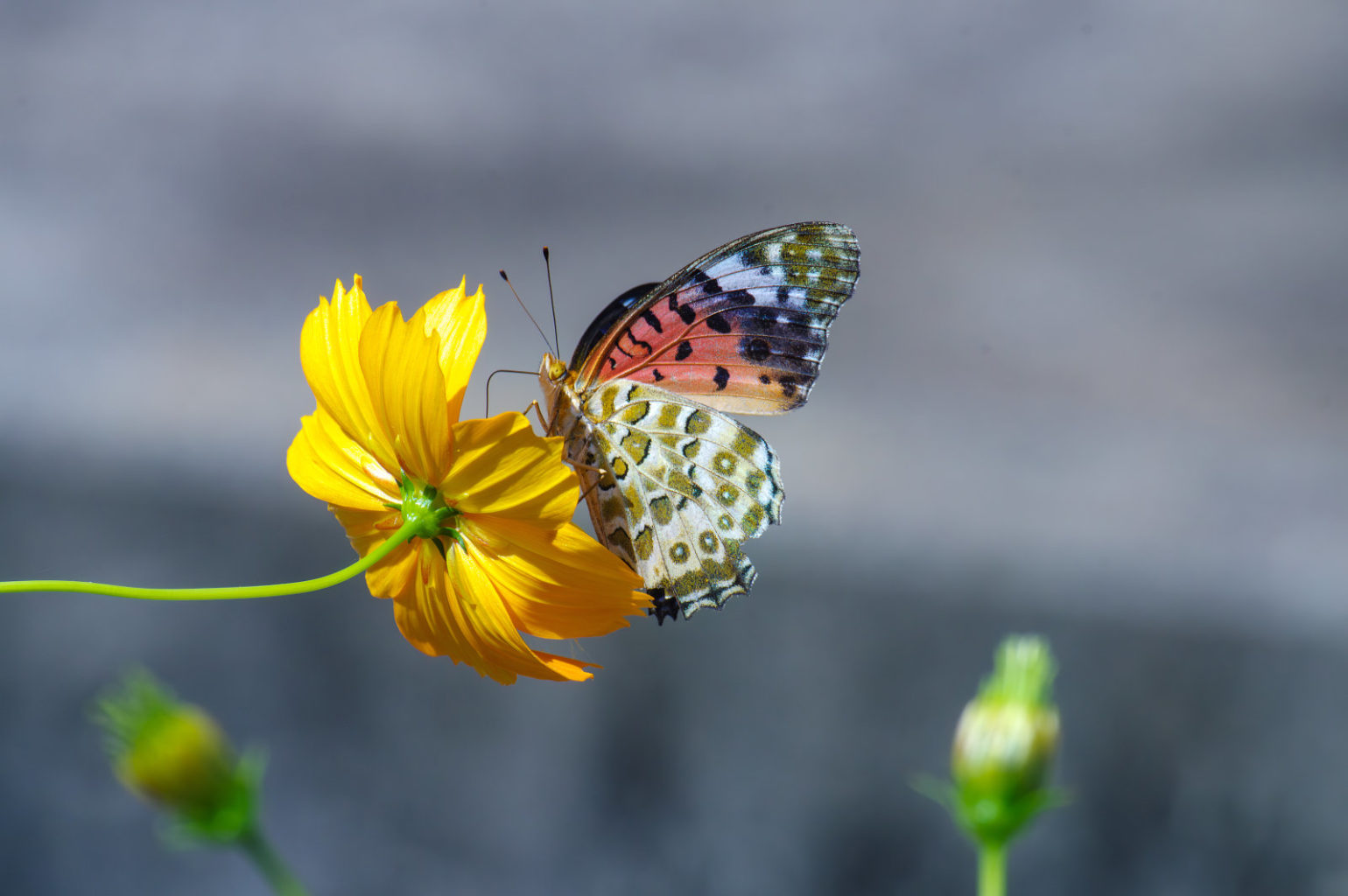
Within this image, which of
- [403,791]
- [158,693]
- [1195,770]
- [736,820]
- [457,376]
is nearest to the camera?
[457,376]

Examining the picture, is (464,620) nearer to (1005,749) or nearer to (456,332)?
(456,332)

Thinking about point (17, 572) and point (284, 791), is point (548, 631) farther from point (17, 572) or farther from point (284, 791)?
point (17, 572)

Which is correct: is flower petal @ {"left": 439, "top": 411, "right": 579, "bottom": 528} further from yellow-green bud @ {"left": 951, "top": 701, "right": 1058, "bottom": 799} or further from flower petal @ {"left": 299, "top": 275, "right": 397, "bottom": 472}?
yellow-green bud @ {"left": 951, "top": 701, "right": 1058, "bottom": 799}

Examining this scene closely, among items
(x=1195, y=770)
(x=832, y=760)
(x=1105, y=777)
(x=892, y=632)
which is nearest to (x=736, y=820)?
(x=832, y=760)

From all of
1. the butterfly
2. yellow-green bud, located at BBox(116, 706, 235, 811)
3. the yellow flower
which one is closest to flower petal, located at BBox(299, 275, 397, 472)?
the yellow flower

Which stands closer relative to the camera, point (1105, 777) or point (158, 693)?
point (158, 693)

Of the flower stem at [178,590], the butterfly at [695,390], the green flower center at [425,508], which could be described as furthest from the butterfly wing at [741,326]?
the flower stem at [178,590]

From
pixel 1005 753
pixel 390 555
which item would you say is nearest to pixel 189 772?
pixel 390 555
